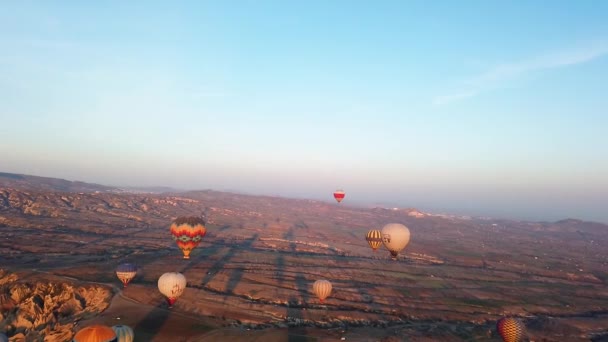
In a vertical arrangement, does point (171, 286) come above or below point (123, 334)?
above

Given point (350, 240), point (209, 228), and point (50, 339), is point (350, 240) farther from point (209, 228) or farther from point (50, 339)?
point (50, 339)

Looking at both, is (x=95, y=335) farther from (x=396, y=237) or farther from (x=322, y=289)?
(x=396, y=237)

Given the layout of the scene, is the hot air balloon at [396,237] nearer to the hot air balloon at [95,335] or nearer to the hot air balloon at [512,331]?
the hot air balloon at [512,331]

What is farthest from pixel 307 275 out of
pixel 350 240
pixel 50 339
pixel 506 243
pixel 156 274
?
A: pixel 506 243

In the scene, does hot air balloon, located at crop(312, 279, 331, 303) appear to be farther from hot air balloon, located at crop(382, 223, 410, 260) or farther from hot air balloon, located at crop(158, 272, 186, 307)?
hot air balloon, located at crop(158, 272, 186, 307)

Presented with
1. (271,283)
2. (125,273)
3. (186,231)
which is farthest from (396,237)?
(125,273)

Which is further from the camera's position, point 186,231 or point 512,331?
point 186,231
